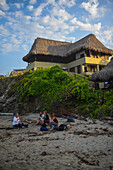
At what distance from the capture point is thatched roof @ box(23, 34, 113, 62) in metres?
22.7

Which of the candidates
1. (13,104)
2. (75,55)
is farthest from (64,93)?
(75,55)

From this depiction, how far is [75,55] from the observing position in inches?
975

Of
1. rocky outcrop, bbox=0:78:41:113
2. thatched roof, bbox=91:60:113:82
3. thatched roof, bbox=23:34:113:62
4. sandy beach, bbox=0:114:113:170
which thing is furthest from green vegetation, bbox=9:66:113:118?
thatched roof, bbox=23:34:113:62

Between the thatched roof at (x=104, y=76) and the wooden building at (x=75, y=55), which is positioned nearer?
the thatched roof at (x=104, y=76)

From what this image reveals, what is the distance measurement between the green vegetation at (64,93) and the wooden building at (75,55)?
7.41 metres

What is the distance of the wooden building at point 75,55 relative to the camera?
73.9 feet

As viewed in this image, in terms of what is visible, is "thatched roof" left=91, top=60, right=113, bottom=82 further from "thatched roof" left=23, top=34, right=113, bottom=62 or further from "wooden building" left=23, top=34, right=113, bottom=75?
"thatched roof" left=23, top=34, right=113, bottom=62

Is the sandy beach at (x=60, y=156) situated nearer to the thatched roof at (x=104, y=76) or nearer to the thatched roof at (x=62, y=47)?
the thatched roof at (x=104, y=76)

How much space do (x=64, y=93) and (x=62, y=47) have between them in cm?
1568

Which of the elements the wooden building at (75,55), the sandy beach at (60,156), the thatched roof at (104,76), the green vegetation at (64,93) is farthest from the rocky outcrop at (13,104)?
the sandy beach at (60,156)

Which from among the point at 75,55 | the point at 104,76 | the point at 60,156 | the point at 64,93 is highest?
the point at 75,55

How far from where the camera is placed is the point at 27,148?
4258mm

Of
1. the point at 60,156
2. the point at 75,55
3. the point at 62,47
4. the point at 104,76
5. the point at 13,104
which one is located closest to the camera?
the point at 60,156

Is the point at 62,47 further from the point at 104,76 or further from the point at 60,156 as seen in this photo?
the point at 60,156
